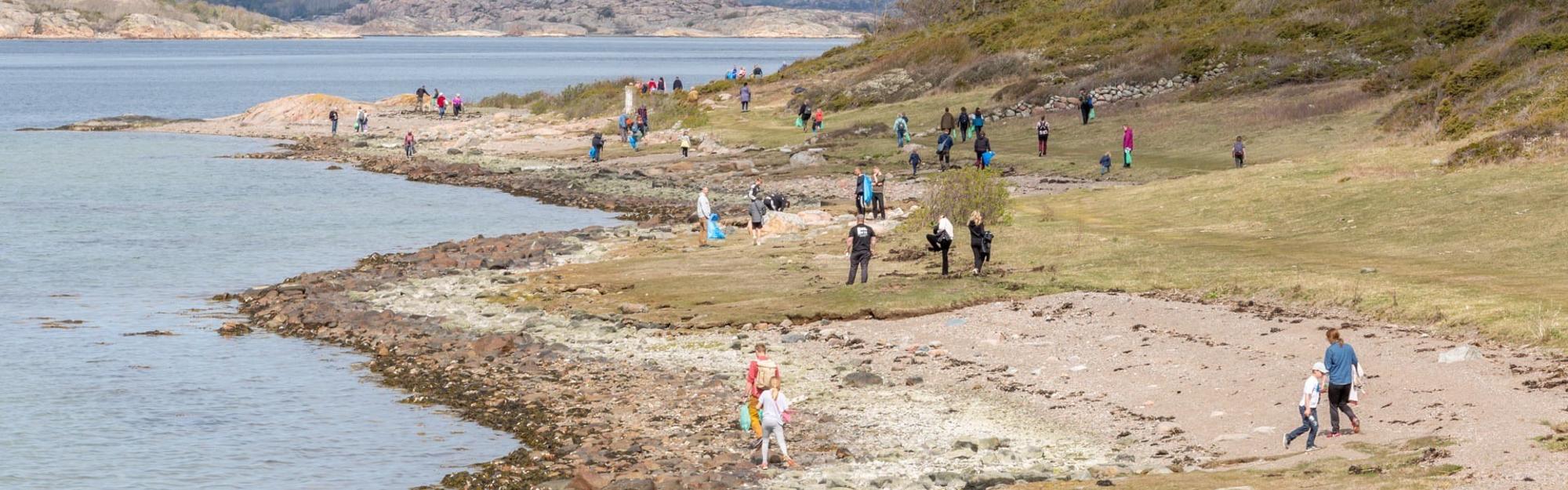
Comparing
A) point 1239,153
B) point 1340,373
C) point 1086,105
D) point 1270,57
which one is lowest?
point 1340,373

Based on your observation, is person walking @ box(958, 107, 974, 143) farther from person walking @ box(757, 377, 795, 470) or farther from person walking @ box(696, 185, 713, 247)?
person walking @ box(757, 377, 795, 470)

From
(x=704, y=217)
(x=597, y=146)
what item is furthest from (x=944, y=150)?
(x=597, y=146)

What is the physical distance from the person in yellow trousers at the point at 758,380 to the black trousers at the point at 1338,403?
22.5 feet

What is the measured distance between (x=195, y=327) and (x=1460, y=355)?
85.0ft

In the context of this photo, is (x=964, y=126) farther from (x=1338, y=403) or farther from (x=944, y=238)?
(x=1338, y=403)

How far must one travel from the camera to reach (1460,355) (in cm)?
2350

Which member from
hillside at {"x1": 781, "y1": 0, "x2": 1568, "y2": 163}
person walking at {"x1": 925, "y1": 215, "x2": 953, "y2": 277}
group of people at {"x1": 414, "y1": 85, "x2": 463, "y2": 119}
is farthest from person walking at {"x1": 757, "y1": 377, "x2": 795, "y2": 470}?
group of people at {"x1": 414, "y1": 85, "x2": 463, "y2": 119}

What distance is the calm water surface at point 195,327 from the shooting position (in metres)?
25.7

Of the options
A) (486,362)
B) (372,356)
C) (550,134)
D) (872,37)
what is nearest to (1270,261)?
(486,362)

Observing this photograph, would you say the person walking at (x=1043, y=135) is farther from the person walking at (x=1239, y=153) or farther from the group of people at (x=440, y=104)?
the group of people at (x=440, y=104)

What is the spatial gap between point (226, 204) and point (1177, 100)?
128 feet

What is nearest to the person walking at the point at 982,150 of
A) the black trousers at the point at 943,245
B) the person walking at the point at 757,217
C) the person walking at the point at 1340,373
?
the person walking at the point at 757,217

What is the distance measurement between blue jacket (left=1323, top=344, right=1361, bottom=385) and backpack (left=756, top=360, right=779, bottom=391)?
22.5 feet

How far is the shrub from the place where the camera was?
1641 inches
